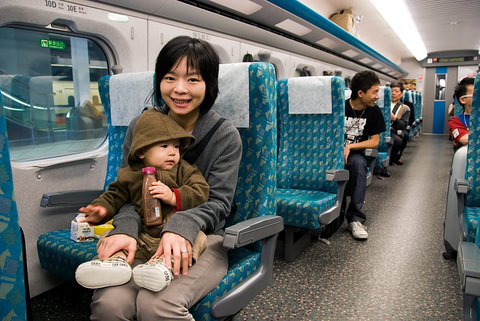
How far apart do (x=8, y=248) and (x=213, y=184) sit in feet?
2.48

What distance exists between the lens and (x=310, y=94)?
2.77m

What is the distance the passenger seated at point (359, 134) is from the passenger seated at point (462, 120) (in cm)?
60

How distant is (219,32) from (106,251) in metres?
3.13

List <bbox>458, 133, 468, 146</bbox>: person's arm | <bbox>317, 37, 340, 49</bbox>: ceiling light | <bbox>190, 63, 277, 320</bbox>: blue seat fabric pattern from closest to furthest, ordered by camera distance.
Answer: <bbox>190, 63, 277, 320</bbox>: blue seat fabric pattern → <bbox>458, 133, 468, 146</bbox>: person's arm → <bbox>317, 37, 340, 49</bbox>: ceiling light

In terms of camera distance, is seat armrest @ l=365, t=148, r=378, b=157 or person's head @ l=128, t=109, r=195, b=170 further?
seat armrest @ l=365, t=148, r=378, b=157

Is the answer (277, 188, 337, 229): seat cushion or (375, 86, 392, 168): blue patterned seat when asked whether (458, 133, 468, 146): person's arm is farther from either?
(375, 86, 392, 168): blue patterned seat

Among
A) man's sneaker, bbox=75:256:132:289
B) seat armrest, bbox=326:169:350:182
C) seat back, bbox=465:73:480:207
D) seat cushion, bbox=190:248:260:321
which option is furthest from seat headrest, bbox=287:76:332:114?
man's sneaker, bbox=75:256:132:289

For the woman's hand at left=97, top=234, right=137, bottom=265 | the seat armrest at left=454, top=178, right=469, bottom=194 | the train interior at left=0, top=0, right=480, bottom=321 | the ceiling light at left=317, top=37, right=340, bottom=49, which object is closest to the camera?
the woman's hand at left=97, top=234, right=137, bottom=265

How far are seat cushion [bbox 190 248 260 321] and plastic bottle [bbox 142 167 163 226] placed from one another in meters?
0.31

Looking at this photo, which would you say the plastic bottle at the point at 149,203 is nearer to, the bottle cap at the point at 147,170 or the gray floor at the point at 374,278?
the bottle cap at the point at 147,170

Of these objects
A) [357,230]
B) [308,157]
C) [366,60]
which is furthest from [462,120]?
[366,60]

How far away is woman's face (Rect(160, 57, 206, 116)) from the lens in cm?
141

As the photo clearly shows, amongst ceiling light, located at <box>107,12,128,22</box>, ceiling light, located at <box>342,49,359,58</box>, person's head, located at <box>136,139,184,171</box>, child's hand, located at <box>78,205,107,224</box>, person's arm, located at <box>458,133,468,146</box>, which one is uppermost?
ceiling light, located at <box>342,49,359,58</box>

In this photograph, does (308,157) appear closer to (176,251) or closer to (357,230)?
(357,230)
